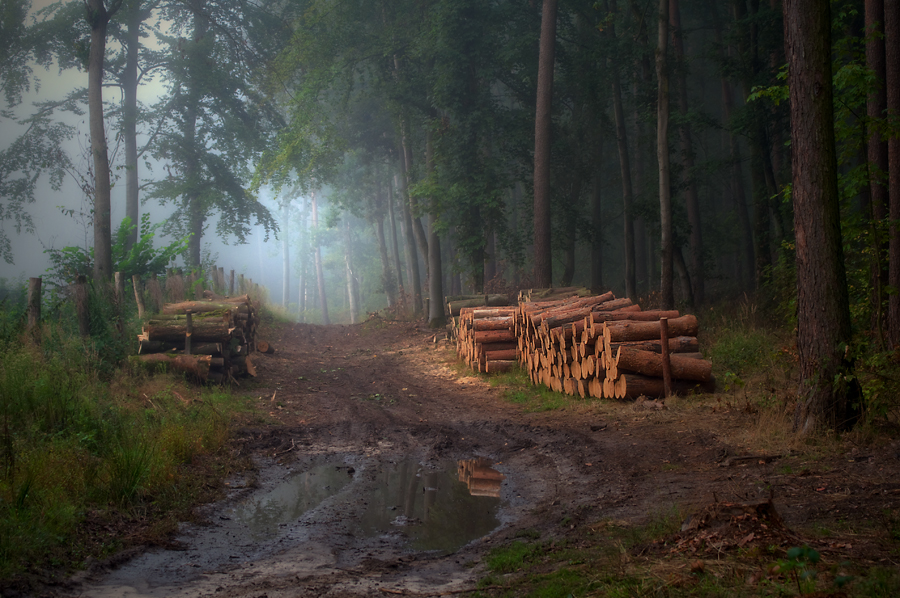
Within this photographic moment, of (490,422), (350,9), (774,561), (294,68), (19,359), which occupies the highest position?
(350,9)

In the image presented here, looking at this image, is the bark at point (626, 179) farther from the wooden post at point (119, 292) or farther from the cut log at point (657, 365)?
the wooden post at point (119, 292)

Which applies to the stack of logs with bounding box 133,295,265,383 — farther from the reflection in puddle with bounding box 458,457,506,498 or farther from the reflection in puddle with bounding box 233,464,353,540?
the reflection in puddle with bounding box 458,457,506,498

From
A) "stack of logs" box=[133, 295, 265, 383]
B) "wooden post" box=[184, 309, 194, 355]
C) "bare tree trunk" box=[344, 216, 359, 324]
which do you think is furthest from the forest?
"bare tree trunk" box=[344, 216, 359, 324]

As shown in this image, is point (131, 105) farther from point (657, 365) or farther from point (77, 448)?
point (657, 365)

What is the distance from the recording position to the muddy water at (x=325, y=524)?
4527mm

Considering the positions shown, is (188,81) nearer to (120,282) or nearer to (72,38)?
(72,38)

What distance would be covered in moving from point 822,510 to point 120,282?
47.8 ft

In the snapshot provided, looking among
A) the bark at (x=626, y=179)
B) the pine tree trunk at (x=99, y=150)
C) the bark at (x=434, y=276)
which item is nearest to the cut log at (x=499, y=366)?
the bark at (x=626, y=179)

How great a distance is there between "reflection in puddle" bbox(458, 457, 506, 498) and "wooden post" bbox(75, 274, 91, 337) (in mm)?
8197

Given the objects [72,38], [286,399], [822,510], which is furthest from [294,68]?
[822,510]

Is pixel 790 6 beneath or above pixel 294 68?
beneath

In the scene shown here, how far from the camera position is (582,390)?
10578mm

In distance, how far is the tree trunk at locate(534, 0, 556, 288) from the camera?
696 inches

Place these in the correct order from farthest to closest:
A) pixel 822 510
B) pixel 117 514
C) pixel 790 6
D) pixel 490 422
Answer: pixel 490 422 → pixel 790 6 → pixel 117 514 → pixel 822 510
